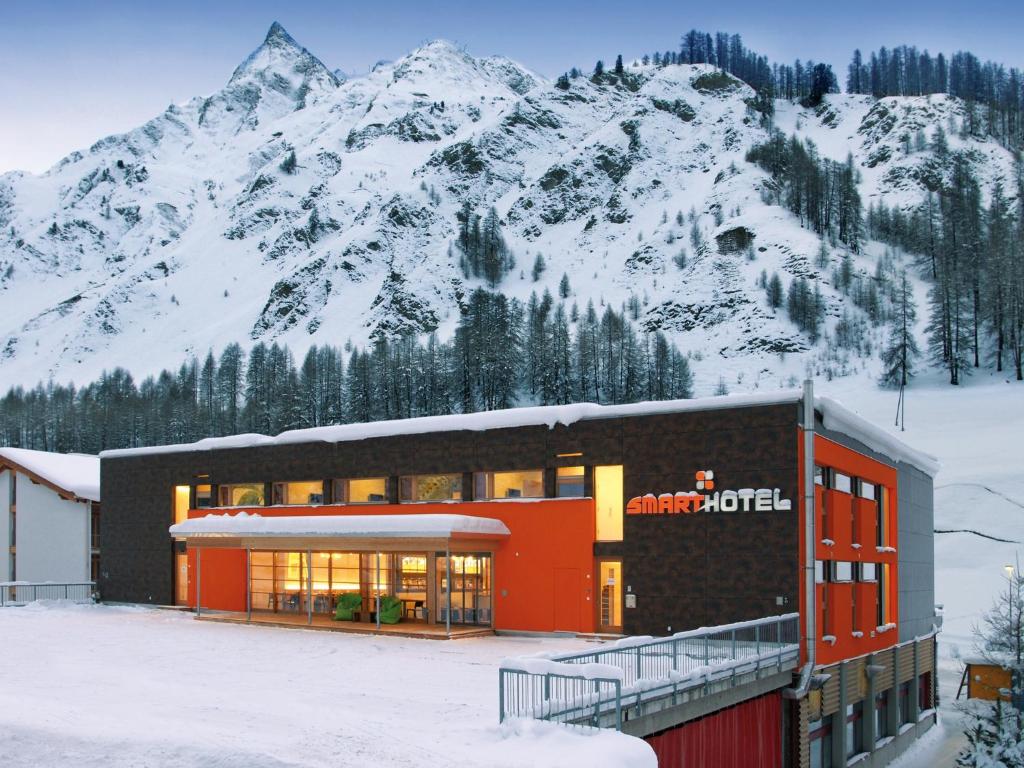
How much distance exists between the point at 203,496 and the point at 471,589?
13579mm

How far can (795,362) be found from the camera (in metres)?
103

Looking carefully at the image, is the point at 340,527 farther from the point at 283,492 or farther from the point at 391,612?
the point at 283,492

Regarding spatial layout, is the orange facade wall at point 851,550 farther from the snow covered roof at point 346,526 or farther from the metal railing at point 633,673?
the snow covered roof at point 346,526

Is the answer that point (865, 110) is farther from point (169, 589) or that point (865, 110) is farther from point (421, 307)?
point (169, 589)

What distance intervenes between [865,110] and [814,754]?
171258 millimetres

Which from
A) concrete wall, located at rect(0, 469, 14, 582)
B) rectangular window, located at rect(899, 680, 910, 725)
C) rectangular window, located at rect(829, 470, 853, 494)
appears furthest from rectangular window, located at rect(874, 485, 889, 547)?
concrete wall, located at rect(0, 469, 14, 582)

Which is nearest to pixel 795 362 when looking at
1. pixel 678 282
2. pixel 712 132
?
pixel 678 282

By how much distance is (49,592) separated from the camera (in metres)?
44.0

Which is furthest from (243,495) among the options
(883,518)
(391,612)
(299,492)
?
(883,518)

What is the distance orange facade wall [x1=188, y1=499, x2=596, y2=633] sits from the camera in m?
27.8

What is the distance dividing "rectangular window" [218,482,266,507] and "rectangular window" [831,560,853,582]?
19.9 metres

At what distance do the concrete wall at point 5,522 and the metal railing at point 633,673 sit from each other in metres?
41.1

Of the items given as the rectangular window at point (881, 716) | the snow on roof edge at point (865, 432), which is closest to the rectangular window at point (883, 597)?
the rectangular window at point (881, 716)

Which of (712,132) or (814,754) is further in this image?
(712,132)
